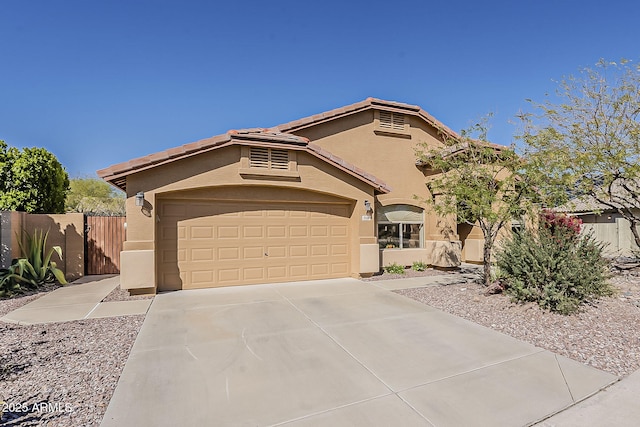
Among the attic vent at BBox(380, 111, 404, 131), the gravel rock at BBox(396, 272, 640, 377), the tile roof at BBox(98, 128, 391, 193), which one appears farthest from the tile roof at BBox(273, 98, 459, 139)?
the gravel rock at BBox(396, 272, 640, 377)

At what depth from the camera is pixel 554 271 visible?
7.02 meters

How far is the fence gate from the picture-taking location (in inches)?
443

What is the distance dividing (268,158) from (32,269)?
755 centimetres

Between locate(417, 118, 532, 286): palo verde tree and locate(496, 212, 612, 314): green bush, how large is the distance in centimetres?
94

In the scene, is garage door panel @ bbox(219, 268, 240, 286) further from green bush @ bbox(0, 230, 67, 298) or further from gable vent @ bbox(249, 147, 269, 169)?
green bush @ bbox(0, 230, 67, 298)

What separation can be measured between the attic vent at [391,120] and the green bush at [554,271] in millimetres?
6701

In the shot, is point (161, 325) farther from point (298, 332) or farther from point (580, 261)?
point (580, 261)

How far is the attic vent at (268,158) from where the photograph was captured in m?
9.45

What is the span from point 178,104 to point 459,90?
13.9 m

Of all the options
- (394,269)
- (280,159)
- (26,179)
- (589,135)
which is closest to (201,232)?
(280,159)

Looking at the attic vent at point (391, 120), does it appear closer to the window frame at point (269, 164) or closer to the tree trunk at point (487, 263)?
the window frame at point (269, 164)

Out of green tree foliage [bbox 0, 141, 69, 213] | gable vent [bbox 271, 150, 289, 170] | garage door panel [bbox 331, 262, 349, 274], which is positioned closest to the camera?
gable vent [bbox 271, 150, 289, 170]

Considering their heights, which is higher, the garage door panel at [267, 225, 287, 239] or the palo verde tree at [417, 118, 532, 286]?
the palo verde tree at [417, 118, 532, 286]

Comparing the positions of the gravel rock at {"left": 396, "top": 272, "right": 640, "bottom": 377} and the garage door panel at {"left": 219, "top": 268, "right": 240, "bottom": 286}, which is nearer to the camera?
the gravel rock at {"left": 396, "top": 272, "right": 640, "bottom": 377}
